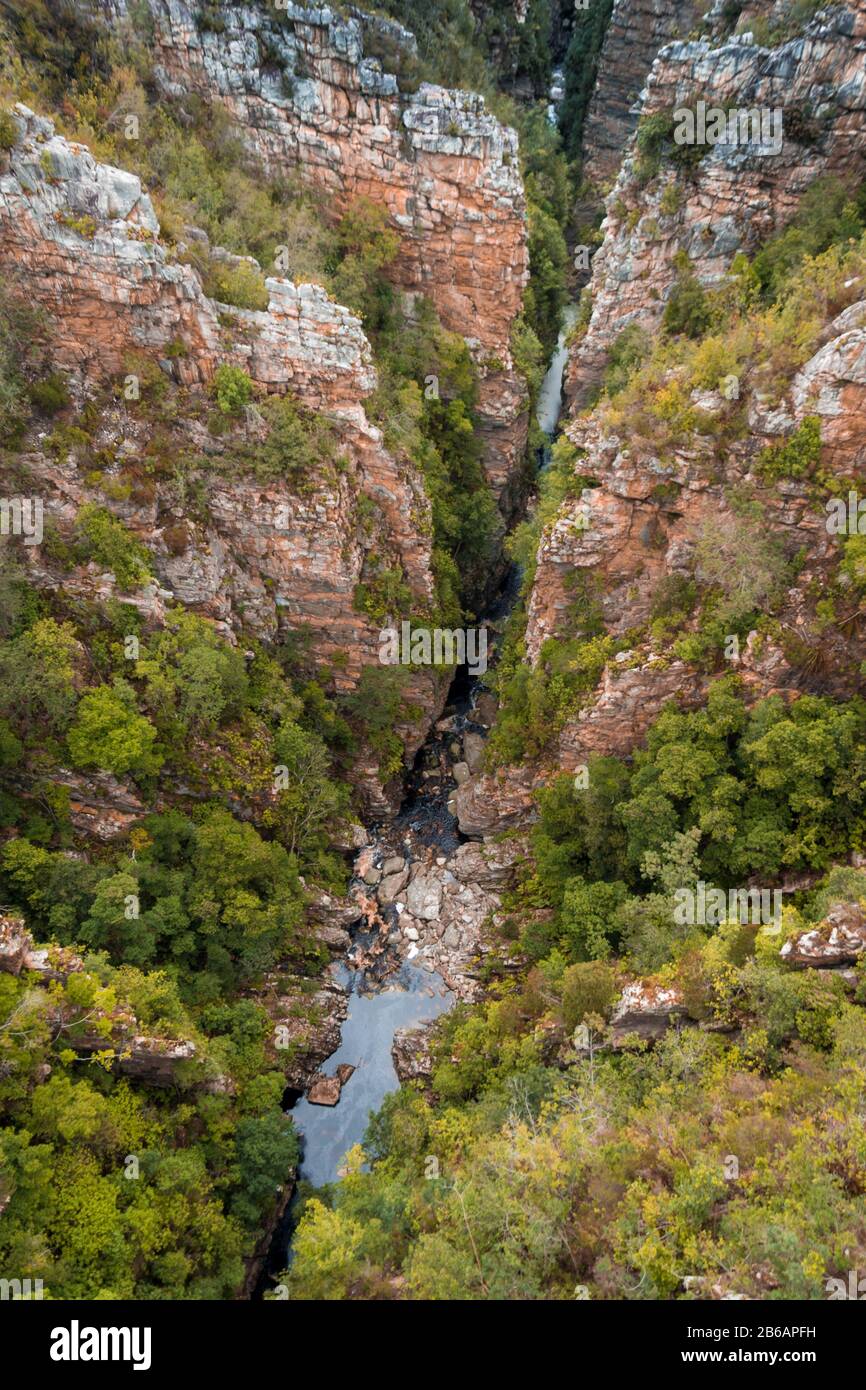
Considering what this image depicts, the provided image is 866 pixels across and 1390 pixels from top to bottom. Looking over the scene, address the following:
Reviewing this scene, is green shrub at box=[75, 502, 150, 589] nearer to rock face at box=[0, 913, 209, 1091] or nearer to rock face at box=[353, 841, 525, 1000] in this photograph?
rock face at box=[0, 913, 209, 1091]

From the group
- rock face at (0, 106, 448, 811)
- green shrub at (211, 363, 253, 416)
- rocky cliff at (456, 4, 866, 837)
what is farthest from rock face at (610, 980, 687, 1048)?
green shrub at (211, 363, 253, 416)

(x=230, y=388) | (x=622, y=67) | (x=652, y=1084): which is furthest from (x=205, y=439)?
(x=622, y=67)

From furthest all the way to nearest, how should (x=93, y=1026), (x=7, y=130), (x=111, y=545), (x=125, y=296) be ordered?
(x=111, y=545) → (x=125, y=296) → (x=7, y=130) → (x=93, y=1026)

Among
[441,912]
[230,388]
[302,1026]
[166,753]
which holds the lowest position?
[302,1026]

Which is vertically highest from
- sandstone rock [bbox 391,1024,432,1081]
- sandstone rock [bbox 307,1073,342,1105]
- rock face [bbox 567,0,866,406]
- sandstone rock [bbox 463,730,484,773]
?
rock face [bbox 567,0,866,406]

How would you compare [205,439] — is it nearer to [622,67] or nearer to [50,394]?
[50,394]

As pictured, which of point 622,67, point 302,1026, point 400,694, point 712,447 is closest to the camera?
point 712,447

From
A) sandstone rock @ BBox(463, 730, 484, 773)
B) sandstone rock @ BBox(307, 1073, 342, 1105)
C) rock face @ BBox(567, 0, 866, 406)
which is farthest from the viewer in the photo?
sandstone rock @ BBox(463, 730, 484, 773)
